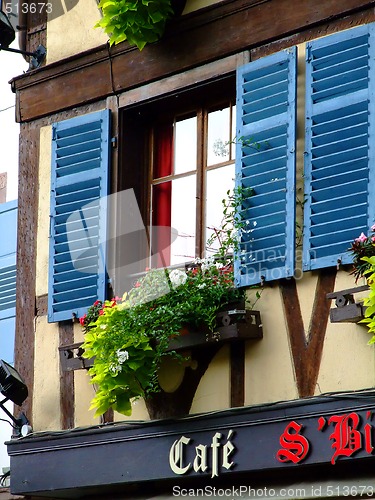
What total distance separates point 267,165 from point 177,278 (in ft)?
3.01

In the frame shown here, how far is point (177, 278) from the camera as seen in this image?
9180 mm


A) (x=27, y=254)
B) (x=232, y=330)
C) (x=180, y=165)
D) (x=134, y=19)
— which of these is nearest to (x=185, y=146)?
(x=180, y=165)

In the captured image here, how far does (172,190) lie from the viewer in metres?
10.1

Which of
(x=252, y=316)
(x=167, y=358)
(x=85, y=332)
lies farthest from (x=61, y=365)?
(x=252, y=316)

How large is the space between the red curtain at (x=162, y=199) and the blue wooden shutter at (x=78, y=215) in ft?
1.22

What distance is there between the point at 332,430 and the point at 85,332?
2.24 m

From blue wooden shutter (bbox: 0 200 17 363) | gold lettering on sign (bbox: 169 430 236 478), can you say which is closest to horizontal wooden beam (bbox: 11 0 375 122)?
blue wooden shutter (bbox: 0 200 17 363)

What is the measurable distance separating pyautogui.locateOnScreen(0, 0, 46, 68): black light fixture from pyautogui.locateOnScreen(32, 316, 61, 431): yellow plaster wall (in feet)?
6.48

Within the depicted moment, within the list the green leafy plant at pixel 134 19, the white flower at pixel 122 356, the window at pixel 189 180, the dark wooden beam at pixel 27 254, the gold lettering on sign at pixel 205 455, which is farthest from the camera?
the dark wooden beam at pixel 27 254

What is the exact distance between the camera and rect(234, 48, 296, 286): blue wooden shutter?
889cm

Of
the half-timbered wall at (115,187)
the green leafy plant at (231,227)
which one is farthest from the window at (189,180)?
the half-timbered wall at (115,187)

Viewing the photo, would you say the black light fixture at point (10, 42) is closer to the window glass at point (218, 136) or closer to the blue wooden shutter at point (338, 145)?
the window glass at point (218, 136)

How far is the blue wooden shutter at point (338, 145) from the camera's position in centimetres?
854

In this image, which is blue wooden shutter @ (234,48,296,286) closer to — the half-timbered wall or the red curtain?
the half-timbered wall
